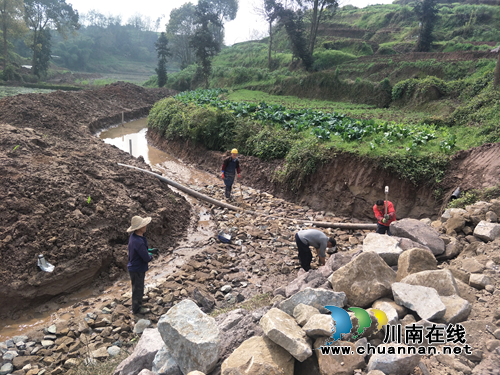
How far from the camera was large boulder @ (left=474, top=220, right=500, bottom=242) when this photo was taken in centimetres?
548

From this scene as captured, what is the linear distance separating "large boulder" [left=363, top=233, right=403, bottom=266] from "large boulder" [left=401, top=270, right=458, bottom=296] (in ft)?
2.90

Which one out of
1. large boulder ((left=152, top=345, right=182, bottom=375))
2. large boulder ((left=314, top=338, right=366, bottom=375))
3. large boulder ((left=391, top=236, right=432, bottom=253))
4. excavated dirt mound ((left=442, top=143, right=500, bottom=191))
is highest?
excavated dirt mound ((left=442, top=143, right=500, bottom=191))

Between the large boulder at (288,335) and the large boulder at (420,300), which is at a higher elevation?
the large boulder at (420,300)

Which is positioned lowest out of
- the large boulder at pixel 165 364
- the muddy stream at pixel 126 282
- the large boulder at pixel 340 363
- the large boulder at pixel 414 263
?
the muddy stream at pixel 126 282

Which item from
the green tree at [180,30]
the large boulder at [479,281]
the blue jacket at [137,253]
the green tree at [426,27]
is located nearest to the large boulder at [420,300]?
the large boulder at [479,281]

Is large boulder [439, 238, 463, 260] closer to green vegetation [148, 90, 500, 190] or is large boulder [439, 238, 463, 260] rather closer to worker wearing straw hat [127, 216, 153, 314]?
green vegetation [148, 90, 500, 190]

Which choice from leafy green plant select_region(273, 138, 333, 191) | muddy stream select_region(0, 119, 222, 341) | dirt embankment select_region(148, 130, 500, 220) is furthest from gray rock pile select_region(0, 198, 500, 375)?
leafy green plant select_region(273, 138, 333, 191)

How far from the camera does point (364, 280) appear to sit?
428cm

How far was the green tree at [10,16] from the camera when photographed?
1621 inches

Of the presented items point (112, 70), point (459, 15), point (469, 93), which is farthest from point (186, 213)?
point (112, 70)

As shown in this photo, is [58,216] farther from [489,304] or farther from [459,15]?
[459,15]

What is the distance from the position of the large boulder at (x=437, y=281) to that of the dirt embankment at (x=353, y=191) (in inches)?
216

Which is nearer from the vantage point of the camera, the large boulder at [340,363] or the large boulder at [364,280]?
the large boulder at [340,363]

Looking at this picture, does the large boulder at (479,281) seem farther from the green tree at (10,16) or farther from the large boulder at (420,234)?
the green tree at (10,16)
